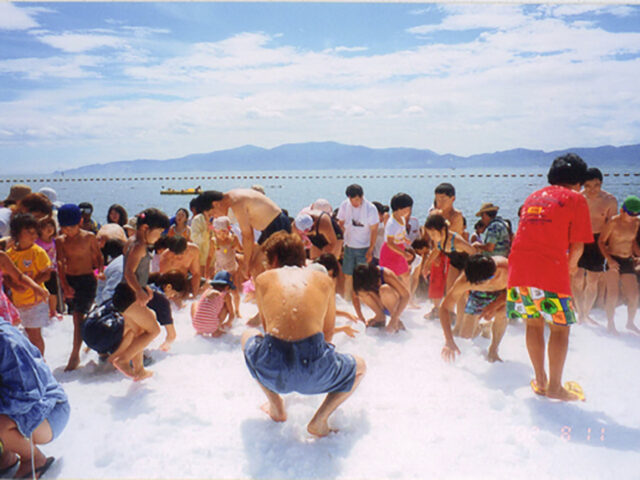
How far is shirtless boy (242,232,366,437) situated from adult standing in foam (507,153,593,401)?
4.50 ft

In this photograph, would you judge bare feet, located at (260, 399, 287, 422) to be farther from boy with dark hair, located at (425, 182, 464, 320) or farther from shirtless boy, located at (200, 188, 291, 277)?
boy with dark hair, located at (425, 182, 464, 320)

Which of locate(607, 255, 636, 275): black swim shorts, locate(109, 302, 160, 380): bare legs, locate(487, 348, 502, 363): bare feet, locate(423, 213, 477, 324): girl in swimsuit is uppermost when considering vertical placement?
locate(423, 213, 477, 324): girl in swimsuit

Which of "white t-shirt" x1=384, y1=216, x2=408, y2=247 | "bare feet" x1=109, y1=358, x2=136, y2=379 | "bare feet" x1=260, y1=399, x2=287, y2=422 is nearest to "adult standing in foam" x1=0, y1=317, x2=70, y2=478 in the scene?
"bare feet" x1=109, y1=358, x2=136, y2=379

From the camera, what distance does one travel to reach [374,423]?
9.35 ft

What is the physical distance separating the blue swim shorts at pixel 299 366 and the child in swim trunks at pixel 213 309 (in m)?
1.93

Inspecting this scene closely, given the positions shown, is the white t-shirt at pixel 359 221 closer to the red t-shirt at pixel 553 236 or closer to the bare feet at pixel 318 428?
the red t-shirt at pixel 553 236

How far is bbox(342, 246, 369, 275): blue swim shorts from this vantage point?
556 cm

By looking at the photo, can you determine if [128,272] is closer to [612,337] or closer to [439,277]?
[439,277]

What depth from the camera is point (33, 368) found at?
2.12m

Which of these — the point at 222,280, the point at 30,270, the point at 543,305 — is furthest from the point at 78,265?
the point at 543,305

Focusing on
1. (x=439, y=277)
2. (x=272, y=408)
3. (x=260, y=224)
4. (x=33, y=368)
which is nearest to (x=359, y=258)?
(x=439, y=277)

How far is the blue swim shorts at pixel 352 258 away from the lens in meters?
5.56

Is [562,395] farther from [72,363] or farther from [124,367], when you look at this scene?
[72,363]

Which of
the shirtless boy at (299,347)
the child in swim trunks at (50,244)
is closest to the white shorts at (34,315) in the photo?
the child in swim trunks at (50,244)
